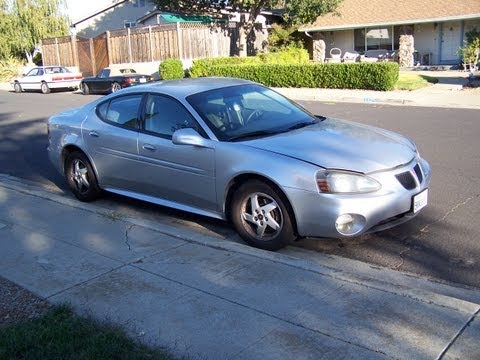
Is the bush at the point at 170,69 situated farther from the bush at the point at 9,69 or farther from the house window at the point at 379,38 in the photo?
the bush at the point at 9,69

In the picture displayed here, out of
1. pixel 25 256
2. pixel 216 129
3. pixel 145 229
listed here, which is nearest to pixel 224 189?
pixel 216 129

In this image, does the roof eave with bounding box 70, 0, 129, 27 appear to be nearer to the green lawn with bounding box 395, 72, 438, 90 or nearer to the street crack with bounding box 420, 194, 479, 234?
the green lawn with bounding box 395, 72, 438, 90

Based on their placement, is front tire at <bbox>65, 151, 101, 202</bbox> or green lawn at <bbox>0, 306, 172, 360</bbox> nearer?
green lawn at <bbox>0, 306, 172, 360</bbox>

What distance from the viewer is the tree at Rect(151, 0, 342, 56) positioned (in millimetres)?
27922

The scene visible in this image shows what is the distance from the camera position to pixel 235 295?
3.92m

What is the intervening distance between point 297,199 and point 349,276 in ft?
2.68

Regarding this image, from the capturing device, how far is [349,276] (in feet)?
13.6

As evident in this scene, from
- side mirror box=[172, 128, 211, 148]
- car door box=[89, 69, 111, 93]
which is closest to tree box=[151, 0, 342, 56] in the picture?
car door box=[89, 69, 111, 93]

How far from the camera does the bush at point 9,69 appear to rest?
40.0 m

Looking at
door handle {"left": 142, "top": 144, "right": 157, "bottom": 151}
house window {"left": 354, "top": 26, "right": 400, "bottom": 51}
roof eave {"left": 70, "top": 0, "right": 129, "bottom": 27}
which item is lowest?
door handle {"left": 142, "top": 144, "right": 157, "bottom": 151}

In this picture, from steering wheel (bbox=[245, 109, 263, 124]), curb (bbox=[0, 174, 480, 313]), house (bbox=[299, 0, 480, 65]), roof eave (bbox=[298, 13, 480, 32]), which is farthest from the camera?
house (bbox=[299, 0, 480, 65])

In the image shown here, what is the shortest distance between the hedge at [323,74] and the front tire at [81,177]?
560 inches

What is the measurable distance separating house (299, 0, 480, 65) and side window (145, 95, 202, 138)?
22.9m

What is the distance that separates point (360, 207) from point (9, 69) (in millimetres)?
40812
